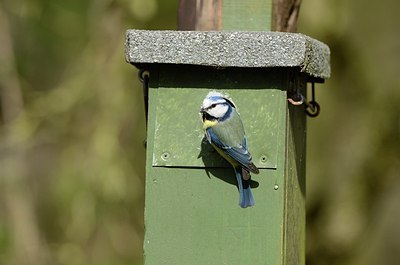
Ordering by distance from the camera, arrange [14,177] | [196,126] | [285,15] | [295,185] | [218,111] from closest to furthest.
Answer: [218,111] < [196,126] < [295,185] < [285,15] < [14,177]

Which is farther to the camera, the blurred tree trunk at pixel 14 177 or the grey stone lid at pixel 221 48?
the blurred tree trunk at pixel 14 177

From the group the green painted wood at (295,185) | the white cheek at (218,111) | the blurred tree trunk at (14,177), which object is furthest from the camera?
the blurred tree trunk at (14,177)

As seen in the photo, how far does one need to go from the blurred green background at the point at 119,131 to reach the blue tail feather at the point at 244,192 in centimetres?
160

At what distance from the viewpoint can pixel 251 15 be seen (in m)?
2.11

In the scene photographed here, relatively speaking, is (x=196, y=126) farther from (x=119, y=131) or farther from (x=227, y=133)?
(x=119, y=131)

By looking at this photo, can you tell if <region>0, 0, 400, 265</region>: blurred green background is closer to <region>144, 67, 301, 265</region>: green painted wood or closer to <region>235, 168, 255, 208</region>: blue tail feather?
<region>144, 67, 301, 265</region>: green painted wood

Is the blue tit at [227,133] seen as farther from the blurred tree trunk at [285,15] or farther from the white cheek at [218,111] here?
the blurred tree trunk at [285,15]

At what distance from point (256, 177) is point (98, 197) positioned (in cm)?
167

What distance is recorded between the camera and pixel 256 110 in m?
1.95

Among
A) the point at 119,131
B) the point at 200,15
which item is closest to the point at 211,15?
the point at 200,15

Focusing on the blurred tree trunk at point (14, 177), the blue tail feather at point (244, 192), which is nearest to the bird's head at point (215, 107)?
the blue tail feather at point (244, 192)

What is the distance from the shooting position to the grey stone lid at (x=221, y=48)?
1.89 meters

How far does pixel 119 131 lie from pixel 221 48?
5.71ft

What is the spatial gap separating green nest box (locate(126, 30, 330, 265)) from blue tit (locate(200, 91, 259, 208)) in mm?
41
